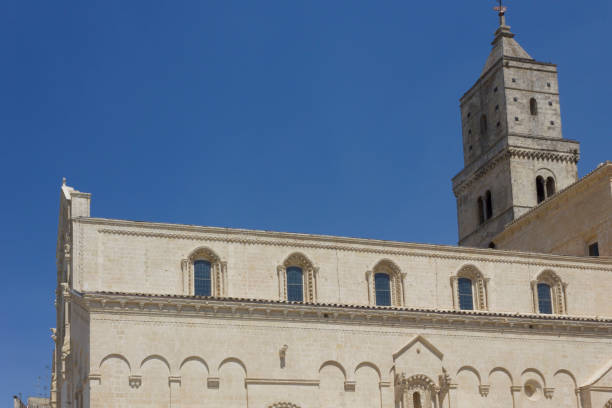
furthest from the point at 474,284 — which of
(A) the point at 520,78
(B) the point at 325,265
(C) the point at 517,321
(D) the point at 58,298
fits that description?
(A) the point at 520,78

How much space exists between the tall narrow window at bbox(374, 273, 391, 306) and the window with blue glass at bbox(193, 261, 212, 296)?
→ 24.3ft

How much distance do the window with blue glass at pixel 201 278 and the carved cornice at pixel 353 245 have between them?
1056 millimetres

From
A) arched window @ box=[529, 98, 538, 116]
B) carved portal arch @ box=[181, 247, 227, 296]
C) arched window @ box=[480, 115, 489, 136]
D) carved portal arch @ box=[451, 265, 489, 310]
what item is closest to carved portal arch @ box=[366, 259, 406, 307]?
carved portal arch @ box=[451, 265, 489, 310]

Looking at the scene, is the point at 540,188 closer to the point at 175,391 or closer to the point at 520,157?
the point at 520,157

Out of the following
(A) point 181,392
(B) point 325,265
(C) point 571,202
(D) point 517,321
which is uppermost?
(C) point 571,202

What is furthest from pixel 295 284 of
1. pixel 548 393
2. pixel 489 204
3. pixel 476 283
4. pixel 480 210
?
pixel 480 210

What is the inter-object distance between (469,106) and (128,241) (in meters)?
37.1

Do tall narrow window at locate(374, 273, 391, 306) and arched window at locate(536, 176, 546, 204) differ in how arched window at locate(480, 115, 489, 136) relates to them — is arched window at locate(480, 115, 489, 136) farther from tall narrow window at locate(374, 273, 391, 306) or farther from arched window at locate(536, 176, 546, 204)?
tall narrow window at locate(374, 273, 391, 306)

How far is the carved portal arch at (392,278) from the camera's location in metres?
41.1

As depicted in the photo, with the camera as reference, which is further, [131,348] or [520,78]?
Result: [520,78]

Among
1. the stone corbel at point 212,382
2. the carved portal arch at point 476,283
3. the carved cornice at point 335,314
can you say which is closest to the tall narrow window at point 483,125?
the carved portal arch at point 476,283

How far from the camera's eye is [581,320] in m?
42.4

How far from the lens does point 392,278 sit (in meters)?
41.7

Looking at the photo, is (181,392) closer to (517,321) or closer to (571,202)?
(517,321)
